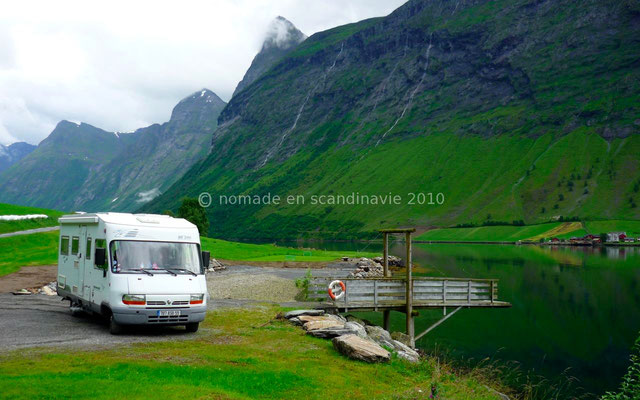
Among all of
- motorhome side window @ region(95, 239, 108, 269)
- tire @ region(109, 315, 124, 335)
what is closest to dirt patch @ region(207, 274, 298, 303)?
tire @ region(109, 315, 124, 335)

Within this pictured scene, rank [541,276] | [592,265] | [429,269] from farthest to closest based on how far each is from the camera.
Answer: [592,265] → [429,269] → [541,276]

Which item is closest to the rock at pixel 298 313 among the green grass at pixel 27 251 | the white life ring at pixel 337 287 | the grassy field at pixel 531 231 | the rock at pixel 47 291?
the white life ring at pixel 337 287

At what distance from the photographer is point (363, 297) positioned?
26.4 metres

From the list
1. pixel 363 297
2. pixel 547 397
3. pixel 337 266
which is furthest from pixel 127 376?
pixel 337 266

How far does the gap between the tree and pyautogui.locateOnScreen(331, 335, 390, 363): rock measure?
9806cm

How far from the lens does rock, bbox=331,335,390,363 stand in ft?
50.2

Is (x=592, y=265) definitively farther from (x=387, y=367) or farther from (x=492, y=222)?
(x=492, y=222)

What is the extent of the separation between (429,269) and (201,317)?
5659 centimetres

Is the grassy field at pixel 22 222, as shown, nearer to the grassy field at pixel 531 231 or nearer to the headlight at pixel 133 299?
the headlight at pixel 133 299

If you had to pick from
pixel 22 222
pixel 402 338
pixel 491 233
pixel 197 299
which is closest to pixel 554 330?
pixel 402 338

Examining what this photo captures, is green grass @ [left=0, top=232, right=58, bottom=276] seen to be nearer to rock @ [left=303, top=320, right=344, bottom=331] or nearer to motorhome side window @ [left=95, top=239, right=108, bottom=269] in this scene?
motorhome side window @ [left=95, top=239, right=108, bottom=269]

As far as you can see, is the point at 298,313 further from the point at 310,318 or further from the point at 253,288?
the point at 253,288

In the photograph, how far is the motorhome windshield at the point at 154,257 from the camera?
1781 centimetres

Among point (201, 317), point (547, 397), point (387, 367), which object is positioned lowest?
point (547, 397)
